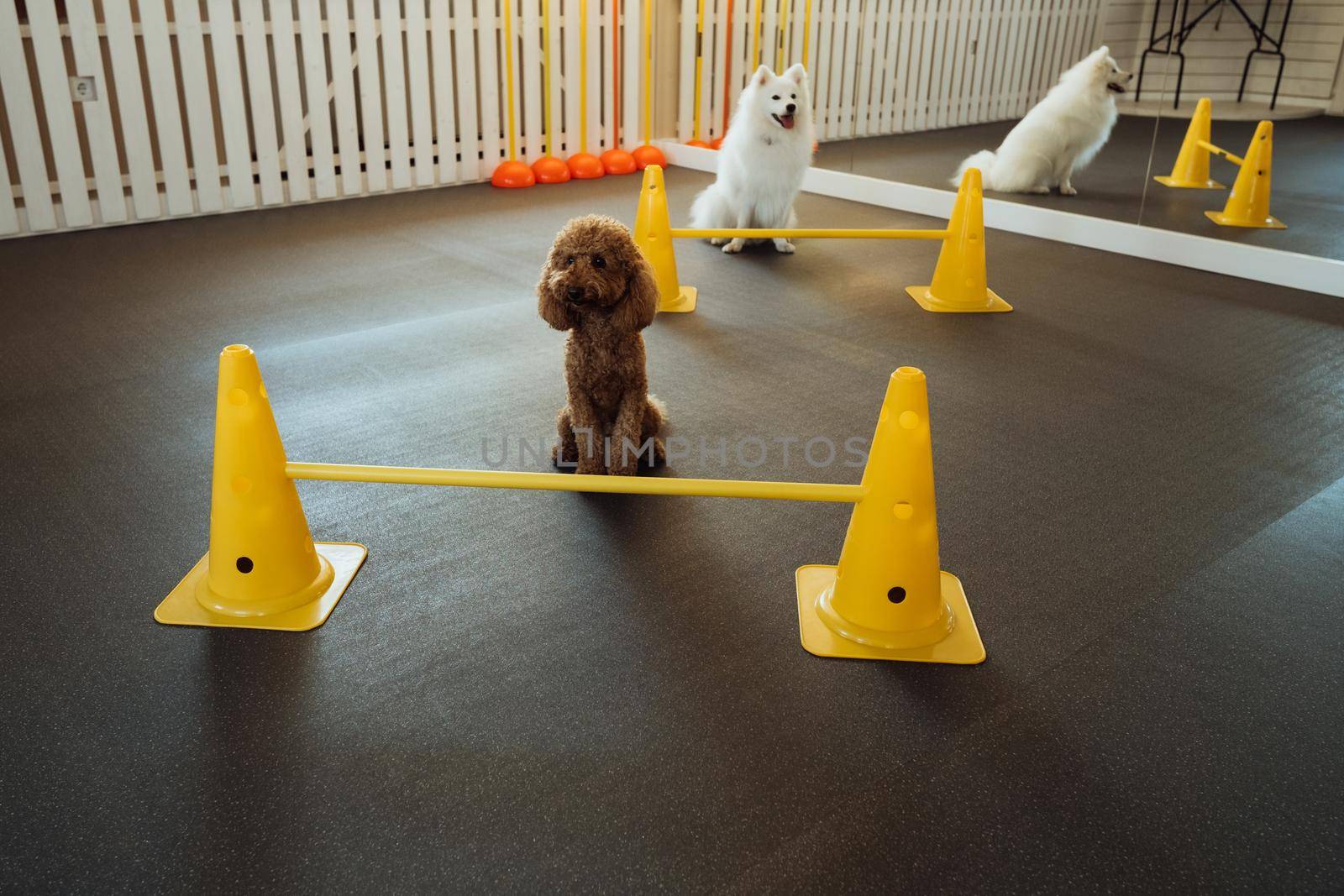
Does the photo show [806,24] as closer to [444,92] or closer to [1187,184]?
[444,92]

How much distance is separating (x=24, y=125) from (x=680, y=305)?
350cm

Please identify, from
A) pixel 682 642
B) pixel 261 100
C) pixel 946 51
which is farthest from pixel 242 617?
pixel 946 51

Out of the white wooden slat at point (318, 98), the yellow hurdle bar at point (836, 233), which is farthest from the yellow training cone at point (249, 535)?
the white wooden slat at point (318, 98)

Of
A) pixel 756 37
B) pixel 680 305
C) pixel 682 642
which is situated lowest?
pixel 682 642

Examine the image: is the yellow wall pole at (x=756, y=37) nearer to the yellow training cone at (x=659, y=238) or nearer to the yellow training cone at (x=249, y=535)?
the yellow training cone at (x=659, y=238)

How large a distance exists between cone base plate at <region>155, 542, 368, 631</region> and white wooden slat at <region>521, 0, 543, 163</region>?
498 cm

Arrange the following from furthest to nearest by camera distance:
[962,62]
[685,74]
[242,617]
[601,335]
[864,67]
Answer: [685,74]
[864,67]
[962,62]
[601,335]
[242,617]

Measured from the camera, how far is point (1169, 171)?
4.77m

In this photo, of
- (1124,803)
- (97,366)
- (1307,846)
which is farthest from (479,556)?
(97,366)

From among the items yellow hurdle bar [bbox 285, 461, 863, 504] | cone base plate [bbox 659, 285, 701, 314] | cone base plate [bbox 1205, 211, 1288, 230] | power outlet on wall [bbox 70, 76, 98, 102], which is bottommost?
cone base plate [bbox 659, 285, 701, 314]

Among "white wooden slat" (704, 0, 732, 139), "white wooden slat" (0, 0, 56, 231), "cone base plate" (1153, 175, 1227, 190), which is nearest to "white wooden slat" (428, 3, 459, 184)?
"white wooden slat" (704, 0, 732, 139)

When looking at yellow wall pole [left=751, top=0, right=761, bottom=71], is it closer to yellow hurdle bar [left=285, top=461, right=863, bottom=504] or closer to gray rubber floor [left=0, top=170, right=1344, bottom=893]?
gray rubber floor [left=0, top=170, right=1344, bottom=893]

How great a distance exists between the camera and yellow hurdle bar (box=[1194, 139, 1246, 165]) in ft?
14.7

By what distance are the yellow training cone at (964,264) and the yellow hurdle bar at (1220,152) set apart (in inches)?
59.3
